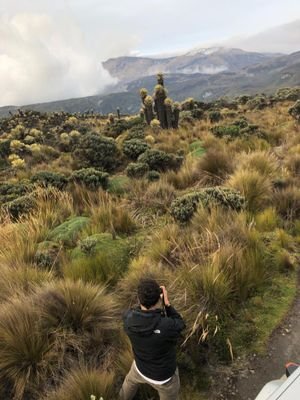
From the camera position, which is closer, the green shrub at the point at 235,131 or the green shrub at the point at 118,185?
the green shrub at the point at 118,185

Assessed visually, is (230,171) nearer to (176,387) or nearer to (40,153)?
(176,387)

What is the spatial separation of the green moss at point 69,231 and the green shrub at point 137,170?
11.5 feet

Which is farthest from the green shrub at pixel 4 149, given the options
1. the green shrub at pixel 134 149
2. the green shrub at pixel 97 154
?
the green shrub at pixel 134 149

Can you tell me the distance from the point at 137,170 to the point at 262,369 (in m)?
7.52

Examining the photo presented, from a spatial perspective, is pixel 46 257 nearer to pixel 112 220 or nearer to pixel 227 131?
pixel 112 220

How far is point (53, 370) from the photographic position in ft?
13.7

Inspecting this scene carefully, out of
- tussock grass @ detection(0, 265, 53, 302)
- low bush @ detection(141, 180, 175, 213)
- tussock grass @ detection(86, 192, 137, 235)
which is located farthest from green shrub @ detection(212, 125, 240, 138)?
tussock grass @ detection(0, 265, 53, 302)

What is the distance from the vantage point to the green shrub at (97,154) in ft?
43.5

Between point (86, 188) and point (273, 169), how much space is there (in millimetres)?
4788

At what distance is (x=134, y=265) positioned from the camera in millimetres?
5855

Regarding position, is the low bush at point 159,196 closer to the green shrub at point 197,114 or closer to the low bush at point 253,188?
the low bush at point 253,188

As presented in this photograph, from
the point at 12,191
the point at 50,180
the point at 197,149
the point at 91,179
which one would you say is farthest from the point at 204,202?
the point at 197,149

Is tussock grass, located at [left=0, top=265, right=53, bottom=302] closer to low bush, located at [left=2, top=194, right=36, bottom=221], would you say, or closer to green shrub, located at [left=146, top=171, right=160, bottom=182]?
low bush, located at [left=2, top=194, right=36, bottom=221]

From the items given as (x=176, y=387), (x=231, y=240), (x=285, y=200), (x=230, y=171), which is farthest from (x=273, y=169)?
(x=176, y=387)
